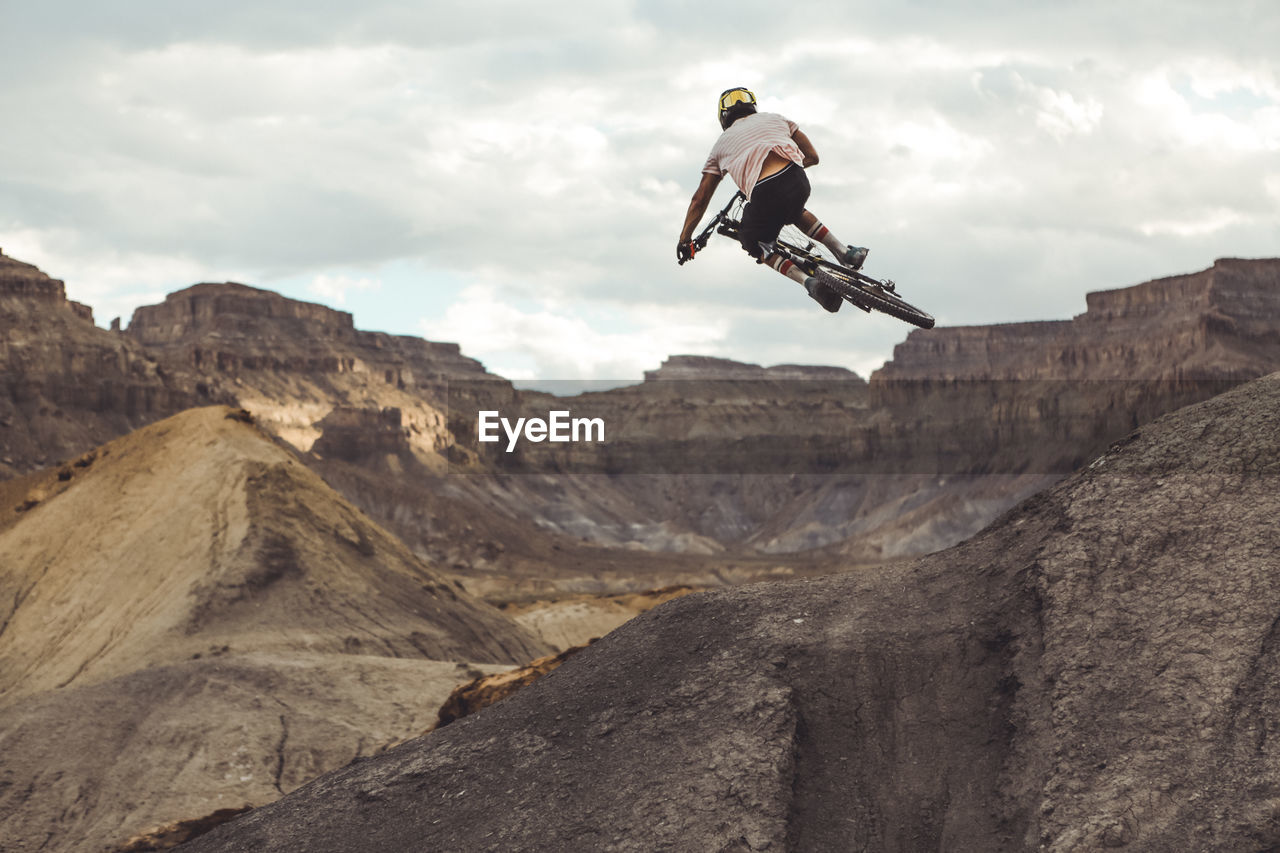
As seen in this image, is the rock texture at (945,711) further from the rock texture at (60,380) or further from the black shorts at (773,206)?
the rock texture at (60,380)

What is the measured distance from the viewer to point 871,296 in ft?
24.7

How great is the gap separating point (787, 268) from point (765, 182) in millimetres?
566

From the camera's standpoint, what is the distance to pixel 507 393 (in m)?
171

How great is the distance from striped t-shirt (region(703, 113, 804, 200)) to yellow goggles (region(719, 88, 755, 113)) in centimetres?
11

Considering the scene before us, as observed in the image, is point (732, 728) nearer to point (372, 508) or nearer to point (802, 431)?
point (372, 508)

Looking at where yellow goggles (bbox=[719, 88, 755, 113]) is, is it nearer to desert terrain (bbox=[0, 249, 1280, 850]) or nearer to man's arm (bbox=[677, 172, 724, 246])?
man's arm (bbox=[677, 172, 724, 246])

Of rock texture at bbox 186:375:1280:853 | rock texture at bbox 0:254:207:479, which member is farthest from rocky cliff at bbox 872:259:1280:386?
rock texture at bbox 186:375:1280:853

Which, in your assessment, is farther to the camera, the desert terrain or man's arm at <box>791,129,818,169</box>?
the desert terrain

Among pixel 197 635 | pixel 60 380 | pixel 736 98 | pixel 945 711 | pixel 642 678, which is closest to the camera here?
pixel 736 98

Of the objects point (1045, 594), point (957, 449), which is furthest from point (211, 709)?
point (957, 449)

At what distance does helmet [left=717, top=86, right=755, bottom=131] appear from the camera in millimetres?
7691

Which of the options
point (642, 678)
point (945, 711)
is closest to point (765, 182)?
point (945, 711)

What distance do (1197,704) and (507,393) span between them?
16432 centimetres

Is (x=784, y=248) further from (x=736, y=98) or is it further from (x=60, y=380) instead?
(x=60, y=380)
